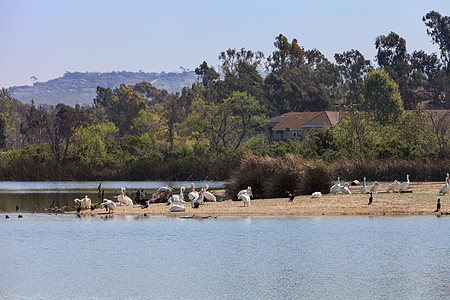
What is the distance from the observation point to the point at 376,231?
26.7m

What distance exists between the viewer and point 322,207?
33156 millimetres

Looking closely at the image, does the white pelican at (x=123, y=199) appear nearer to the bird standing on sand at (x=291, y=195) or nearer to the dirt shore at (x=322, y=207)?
the dirt shore at (x=322, y=207)

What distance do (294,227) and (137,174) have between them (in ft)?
136

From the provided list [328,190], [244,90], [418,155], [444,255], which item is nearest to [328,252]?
[444,255]

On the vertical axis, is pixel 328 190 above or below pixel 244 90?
below

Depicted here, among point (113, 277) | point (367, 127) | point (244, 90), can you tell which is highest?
point (244, 90)

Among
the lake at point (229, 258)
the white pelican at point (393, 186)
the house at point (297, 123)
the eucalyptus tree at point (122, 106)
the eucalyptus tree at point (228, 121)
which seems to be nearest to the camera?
the lake at point (229, 258)

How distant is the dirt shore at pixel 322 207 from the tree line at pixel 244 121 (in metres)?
21.6

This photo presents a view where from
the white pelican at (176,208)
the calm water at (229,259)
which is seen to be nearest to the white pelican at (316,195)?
the calm water at (229,259)

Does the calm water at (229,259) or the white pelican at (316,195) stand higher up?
the white pelican at (316,195)

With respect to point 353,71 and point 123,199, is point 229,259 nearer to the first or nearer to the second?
point 123,199

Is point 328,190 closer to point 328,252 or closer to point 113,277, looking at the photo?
point 328,252

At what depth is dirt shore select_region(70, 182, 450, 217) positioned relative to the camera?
31.9m

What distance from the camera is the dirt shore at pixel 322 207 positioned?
31.9m
